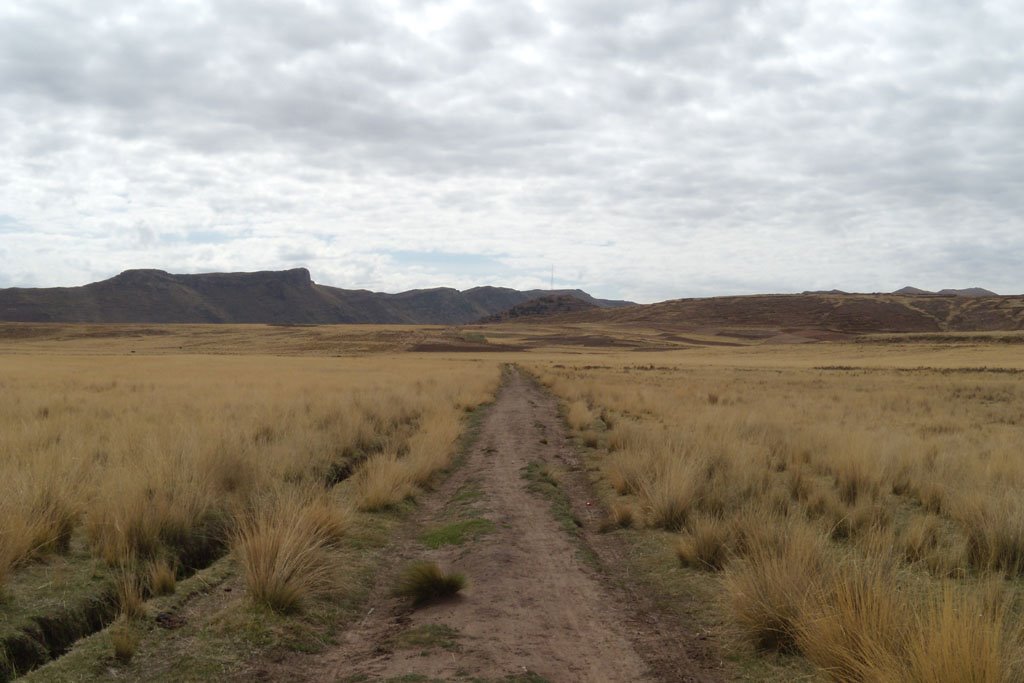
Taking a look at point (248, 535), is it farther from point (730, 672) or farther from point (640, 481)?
point (640, 481)

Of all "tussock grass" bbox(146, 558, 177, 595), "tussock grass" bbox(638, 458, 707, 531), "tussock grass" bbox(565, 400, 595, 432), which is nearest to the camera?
"tussock grass" bbox(146, 558, 177, 595)

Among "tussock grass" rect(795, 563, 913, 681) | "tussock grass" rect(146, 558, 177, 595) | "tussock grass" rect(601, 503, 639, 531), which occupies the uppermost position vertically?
"tussock grass" rect(795, 563, 913, 681)

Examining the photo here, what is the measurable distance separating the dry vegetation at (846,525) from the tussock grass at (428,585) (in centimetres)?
244

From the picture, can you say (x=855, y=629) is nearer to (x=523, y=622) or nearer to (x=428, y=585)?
(x=523, y=622)

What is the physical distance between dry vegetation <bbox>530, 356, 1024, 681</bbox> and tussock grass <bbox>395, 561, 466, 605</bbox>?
244cm

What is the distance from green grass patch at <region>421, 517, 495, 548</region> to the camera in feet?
26.9

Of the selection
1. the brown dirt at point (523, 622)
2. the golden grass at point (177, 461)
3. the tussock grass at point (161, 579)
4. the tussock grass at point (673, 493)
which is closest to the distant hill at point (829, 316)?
the golden grass at point (177, 461)

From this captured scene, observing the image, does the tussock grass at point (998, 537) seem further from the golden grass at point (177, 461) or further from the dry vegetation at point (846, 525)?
the golden grass at point (177, 461)

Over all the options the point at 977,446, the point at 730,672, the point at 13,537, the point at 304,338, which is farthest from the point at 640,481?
the point at 304,338

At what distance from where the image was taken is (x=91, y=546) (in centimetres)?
666

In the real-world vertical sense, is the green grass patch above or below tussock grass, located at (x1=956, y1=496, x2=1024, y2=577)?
below

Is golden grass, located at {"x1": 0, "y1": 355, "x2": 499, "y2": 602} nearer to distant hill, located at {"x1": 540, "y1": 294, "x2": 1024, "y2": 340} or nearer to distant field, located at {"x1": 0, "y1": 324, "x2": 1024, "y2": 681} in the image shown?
distant field, located at {"x1": 0, "y1": 324, "x2": 1024, "y2": 681}

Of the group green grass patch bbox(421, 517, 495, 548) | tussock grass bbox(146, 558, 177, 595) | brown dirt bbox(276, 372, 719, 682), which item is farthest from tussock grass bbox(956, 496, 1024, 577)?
tussock grass bbox(146, 558, 177, 595)

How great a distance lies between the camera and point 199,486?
26.7 ft
